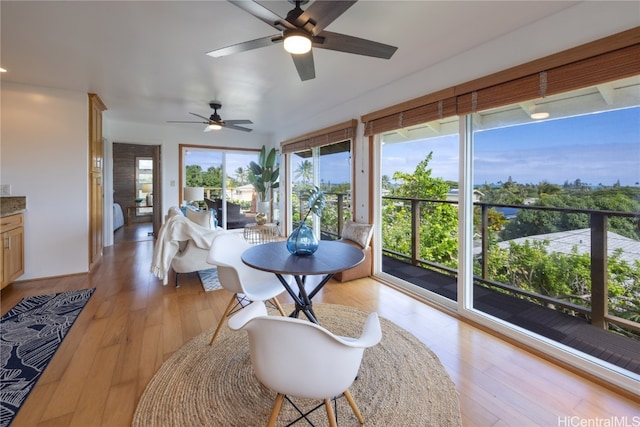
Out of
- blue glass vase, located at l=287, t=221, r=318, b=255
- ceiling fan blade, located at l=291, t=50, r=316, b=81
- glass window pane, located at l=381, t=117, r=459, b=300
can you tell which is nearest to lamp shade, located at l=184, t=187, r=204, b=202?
glass window pane, located at l=381, t=117, r=459, b=300

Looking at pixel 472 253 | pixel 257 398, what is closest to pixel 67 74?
pixel 257 398

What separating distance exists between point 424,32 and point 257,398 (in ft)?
9.52

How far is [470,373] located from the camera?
1.90 metres

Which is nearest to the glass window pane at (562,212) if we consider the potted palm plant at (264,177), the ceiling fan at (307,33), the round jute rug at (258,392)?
the round jute rug at (258,392)

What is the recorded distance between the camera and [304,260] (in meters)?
1.90

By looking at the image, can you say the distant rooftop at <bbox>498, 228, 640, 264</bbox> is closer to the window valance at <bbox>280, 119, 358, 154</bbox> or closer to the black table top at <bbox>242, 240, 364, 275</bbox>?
the black table top at <bbox>242, 240, 364, 275</bbox>

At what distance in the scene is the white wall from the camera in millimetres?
3484

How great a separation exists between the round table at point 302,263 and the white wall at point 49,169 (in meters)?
3.22

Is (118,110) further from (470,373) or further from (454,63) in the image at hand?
(470,373)

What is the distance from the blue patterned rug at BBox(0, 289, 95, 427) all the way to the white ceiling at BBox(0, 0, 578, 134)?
2452mm

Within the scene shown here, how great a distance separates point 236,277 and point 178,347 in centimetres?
81

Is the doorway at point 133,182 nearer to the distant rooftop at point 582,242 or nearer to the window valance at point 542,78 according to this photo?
the window valance at point 542,78

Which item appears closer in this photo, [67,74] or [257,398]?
[257,398]

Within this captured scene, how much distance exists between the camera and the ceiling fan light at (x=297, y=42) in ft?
5.52
